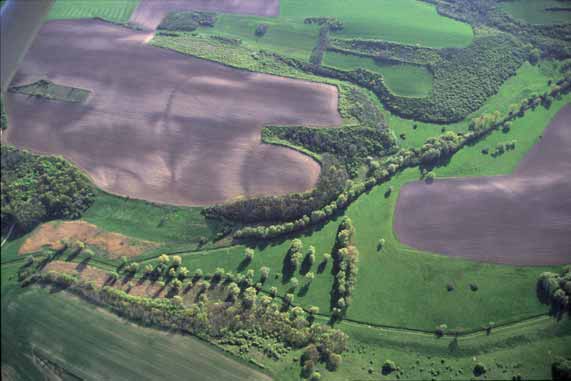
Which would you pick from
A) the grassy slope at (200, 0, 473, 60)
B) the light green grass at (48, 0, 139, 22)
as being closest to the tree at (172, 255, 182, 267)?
the grassy slope at (200, 0, 473, 60)

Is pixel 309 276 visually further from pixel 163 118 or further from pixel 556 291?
pixel 163 118

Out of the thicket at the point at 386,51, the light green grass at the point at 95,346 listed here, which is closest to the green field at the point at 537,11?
the thicket at the point at 386,51

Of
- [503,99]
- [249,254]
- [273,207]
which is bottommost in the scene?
[249,254]

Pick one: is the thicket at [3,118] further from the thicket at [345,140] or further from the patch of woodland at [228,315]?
the thicket at [345,140]

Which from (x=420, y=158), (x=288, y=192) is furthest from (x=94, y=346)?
(x=420, y=158)

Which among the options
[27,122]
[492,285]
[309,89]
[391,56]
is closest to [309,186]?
[309,89]
